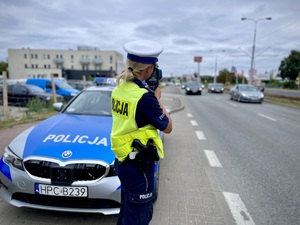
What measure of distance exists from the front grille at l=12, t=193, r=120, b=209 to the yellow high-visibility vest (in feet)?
3.46

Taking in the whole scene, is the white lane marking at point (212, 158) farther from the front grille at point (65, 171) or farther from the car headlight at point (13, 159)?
the car headlight at point (13, 159)

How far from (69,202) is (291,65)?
71761 mm

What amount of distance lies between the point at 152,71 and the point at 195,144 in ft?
17.1

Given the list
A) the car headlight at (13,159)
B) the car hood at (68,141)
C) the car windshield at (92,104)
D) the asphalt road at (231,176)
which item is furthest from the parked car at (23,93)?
the car headlight at (13,159)

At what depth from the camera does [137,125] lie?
1982mm

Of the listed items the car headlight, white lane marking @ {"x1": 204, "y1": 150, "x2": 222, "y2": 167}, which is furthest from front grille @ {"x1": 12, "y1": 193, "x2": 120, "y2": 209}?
white lane marking @ {"x1": 204, "y1": 150, "x2": 222, "y2": 167}

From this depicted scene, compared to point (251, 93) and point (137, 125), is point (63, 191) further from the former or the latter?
point (251, 93)

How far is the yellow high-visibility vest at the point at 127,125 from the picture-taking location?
1967 mm

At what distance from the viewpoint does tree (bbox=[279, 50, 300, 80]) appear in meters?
63.3

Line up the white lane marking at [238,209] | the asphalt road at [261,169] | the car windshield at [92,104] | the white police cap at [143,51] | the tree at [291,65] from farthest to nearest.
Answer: the tree at [291,65] < the car windshield at [92,104] < the asphalt road at [261,169] < the white lane marking at [238,209] < the white police cap at [143,51]

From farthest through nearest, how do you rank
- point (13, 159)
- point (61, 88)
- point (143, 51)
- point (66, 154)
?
1. point (61, 88)
2. point (13, 159)
3. point (66, 154)
4. point (143, 51)

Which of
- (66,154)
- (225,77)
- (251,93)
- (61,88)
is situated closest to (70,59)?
(225,77)

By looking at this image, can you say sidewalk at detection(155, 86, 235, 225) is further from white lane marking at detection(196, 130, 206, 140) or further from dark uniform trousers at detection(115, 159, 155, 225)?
white lane marking at detection(196, 130, 206, 140)

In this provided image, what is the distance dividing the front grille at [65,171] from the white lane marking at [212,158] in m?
3.00
